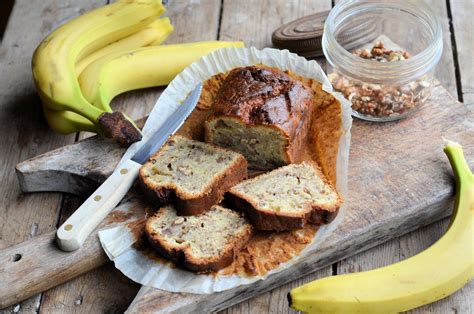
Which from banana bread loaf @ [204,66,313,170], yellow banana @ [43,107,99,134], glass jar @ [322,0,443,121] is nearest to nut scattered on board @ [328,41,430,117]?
glass jar @ [322,0,443,121]

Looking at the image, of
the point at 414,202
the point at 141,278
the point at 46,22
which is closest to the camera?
the point at 141,278

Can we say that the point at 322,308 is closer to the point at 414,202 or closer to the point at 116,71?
the point at 414,202

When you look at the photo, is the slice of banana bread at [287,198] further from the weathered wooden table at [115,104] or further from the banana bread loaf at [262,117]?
the weathered wooden table at [115,104]

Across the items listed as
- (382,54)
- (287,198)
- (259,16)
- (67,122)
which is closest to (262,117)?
(287,198)

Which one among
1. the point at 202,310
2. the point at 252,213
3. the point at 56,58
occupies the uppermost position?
the point at 56,58

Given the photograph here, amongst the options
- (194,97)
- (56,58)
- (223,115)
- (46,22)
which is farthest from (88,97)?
(46,22)

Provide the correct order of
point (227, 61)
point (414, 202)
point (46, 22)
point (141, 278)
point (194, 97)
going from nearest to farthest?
point (141, 278) → point (414, 202) → point (194, 97) → point (227, 61) → point (46, 22)
